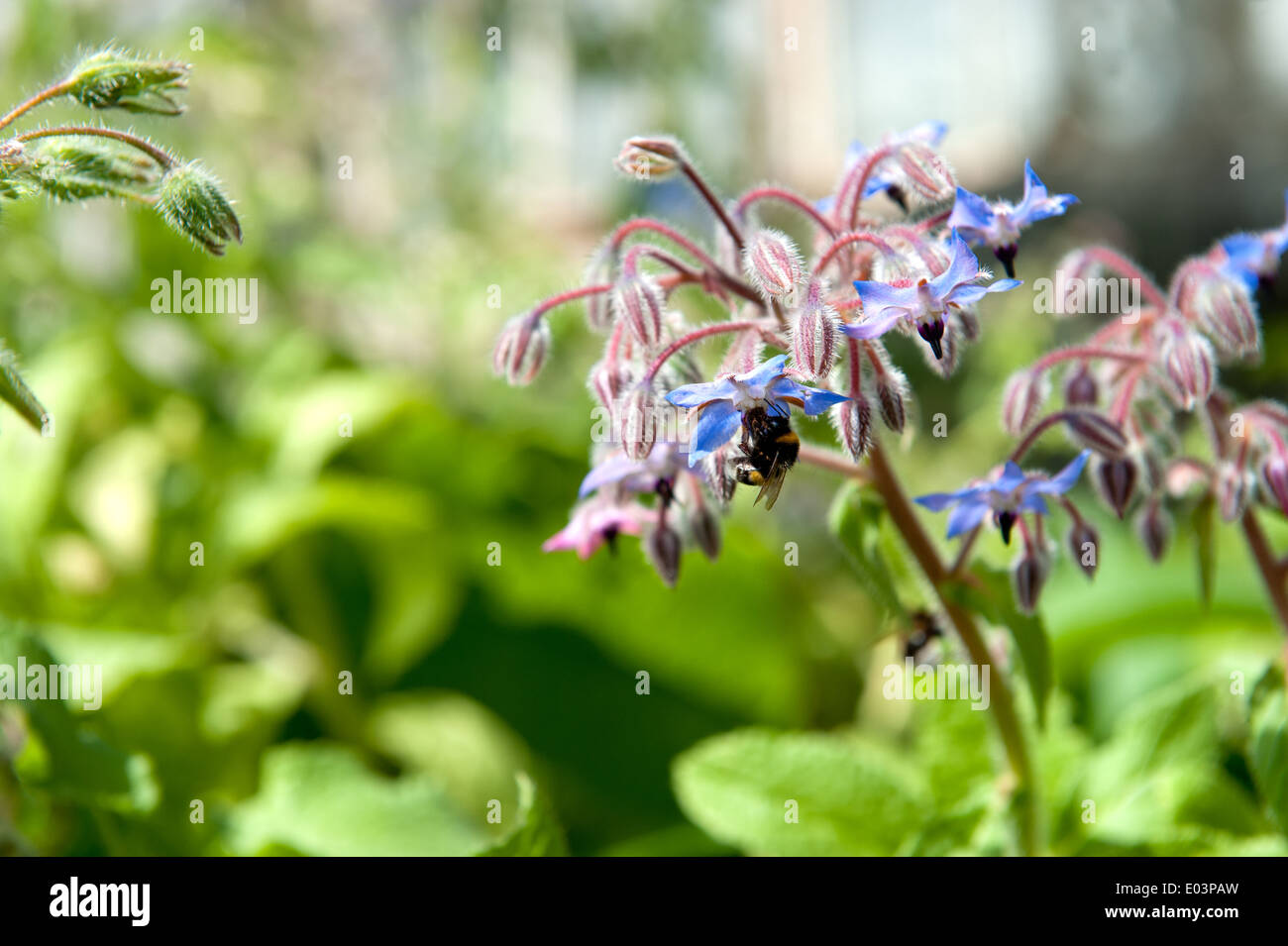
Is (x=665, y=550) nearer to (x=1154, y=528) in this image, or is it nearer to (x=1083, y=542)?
(x=1083, y=542)

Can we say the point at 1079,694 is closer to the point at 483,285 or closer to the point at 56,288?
the point at 483,285

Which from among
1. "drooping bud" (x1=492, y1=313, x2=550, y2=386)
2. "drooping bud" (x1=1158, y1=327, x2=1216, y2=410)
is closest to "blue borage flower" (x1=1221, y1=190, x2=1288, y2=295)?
"drooping bud" (x1=1158, y1=327, x2=1216, y2=410)

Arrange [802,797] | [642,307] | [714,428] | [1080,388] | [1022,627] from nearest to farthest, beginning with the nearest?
[714,428] < [642,307] < [1022,627] < [1080,388] < [802,797]

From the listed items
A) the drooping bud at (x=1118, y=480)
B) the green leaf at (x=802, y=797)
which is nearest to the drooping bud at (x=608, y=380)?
the drooping bud at (x=1118, y=480)

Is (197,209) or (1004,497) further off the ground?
(197,209)

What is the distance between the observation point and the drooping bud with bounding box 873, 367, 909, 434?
98cm

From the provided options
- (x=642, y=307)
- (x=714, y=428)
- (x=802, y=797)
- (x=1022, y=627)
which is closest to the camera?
(x=714, y=428)

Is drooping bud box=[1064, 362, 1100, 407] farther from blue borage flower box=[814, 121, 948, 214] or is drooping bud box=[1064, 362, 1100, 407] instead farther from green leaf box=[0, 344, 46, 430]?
green leaf box=[0, 344, 46, 430]

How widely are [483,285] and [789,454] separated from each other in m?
2.07

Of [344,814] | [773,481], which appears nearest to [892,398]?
[773,481]

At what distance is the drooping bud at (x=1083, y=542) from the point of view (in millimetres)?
1122

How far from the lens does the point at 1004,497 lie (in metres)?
1.05

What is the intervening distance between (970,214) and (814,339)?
19cm

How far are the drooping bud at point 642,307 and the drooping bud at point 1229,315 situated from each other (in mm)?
533
